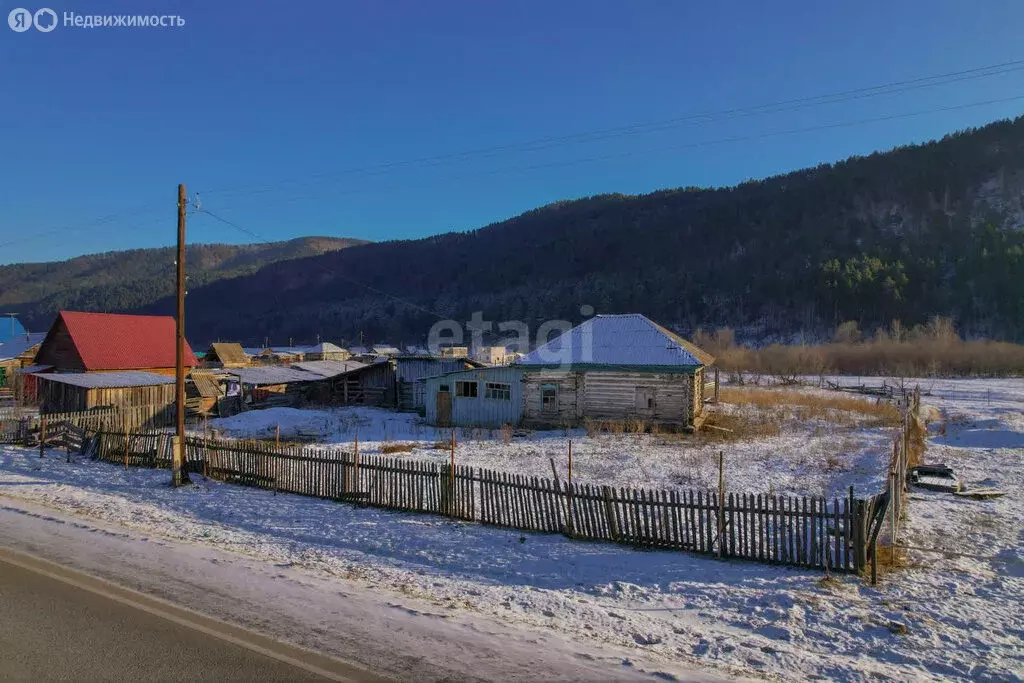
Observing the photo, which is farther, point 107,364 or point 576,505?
point 107,364

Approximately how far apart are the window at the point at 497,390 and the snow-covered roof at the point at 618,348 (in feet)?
4.47

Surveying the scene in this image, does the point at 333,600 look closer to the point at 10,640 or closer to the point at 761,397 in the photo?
the point at 10,640

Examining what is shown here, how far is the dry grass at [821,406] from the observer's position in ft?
101

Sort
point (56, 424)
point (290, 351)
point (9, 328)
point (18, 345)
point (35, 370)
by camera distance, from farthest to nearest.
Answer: point (290, 351) → point (9, 328) → point (18, 345) → point (35, 370) → point (56, 424)

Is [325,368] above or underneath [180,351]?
underneath

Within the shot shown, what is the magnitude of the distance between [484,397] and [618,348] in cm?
711

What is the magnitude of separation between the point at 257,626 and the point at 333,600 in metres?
1.07

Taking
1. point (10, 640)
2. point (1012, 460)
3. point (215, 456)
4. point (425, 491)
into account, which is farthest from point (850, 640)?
point (1012, 460)

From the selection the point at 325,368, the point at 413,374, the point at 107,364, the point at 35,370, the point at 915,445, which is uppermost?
the point at 107,364

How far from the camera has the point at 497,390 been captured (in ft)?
99.3

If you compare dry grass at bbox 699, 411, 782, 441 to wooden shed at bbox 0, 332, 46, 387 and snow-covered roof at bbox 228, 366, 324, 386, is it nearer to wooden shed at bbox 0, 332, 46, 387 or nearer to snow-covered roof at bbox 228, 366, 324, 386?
snow-covered roof at bbox 228, 366, 324, 386

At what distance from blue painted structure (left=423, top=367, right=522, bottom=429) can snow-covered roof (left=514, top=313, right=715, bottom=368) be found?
4.09 feet

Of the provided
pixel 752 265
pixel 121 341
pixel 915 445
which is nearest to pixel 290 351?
pixel 121 341

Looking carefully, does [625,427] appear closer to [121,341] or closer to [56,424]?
[56,424]
